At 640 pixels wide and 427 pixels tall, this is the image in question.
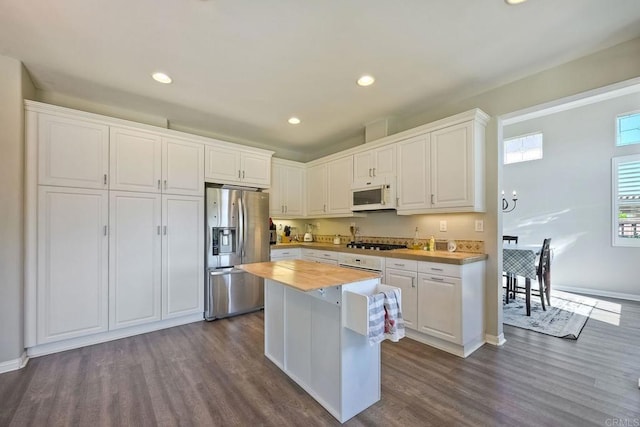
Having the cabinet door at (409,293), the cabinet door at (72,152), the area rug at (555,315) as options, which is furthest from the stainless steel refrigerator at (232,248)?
the area rug at (555,315)

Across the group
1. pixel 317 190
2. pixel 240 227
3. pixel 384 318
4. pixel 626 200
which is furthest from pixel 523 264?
pixel 240 227

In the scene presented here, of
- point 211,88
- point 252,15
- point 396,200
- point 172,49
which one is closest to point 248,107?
point 211,88

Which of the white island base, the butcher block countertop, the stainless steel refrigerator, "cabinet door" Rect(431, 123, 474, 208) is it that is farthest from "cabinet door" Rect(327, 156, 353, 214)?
the white island base

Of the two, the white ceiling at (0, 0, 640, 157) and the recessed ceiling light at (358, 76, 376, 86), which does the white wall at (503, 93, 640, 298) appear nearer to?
the white ceiling at (0, 0, 640, 157)

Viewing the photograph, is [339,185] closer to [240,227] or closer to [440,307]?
[240,227]

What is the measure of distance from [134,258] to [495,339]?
4.04 m

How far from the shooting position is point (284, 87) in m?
2.84

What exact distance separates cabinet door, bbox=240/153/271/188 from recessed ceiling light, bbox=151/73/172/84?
144 centimetres

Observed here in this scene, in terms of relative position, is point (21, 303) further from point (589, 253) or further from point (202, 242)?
point (589, 253)

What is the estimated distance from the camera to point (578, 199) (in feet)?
16.1

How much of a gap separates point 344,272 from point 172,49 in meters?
2.28

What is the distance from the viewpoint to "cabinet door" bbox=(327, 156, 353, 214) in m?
4.11

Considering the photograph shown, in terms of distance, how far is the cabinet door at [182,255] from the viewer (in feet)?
10.8

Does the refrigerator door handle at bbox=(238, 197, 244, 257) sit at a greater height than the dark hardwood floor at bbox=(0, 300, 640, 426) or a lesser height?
greater
